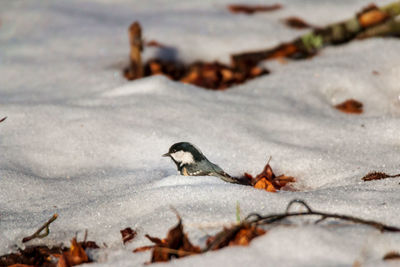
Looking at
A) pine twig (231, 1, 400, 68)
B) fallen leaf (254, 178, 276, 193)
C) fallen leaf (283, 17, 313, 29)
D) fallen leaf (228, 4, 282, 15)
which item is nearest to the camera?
fallen leaf (254, 178, 276, 193)

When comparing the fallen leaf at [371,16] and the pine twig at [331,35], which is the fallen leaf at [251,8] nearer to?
the pine twig at [331,35]

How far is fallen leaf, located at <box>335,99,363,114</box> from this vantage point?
4527 millimetres

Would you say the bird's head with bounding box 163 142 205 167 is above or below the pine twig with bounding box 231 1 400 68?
below

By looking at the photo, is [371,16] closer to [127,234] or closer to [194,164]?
[194,164]

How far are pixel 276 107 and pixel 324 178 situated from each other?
1.38m

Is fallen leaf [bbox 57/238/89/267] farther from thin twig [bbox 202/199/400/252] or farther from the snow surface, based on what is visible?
thin twig [bbox 202/199/400/252]

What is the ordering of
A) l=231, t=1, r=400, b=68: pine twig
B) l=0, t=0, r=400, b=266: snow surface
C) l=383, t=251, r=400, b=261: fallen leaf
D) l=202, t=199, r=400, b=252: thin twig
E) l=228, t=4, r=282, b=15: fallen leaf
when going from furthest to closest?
l=228, t=4, r=282, b=15: fallen leaf → l=231, t=1, r=400, b=68: pine twig → l=0, t=0, r=400, b=266: snow surface → l=202, t=199, r=400, b=252: thin twig → l=383, t=251, r=400, b=261: fallen leaf

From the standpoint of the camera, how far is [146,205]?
2551 millimetres

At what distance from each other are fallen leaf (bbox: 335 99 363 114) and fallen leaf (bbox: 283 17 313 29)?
1.91m

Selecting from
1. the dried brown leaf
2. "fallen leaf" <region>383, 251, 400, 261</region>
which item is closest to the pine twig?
the dried brown leaf

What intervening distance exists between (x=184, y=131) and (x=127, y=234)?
163cm

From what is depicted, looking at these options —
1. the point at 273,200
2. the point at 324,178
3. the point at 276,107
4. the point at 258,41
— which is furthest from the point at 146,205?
the point at 258,41

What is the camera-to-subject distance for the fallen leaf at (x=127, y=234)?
230cm

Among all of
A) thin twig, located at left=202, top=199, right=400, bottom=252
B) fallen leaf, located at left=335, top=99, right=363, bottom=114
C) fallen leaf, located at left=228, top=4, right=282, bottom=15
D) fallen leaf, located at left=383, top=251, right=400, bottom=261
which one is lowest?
fallen leaf, located at left=335, top=99, right=363, bottom=114
